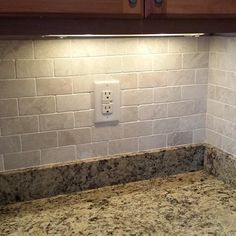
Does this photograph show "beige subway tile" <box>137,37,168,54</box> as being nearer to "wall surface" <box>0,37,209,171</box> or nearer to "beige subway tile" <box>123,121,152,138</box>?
"wall surface" <box>0,37,209,171</box>

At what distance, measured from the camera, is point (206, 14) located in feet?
3.08

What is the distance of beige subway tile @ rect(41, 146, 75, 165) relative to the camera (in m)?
1.24

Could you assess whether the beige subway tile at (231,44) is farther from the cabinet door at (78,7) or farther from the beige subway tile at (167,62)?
the cabinet door at (78,7)

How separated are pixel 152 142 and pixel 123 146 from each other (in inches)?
5.0

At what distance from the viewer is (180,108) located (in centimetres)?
140

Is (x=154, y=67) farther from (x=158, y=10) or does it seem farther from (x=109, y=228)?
(x=109, y=228)

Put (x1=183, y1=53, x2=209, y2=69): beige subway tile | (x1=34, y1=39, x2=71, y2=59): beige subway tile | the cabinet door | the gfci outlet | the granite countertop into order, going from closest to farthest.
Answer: the cabinet door
the granite countertop
(x1=34, y1=39, x2=71, y2=59): beige subway tile
the gfci outlet
(x1=183, y1=53, x2=209, y2=69): beige subway tile

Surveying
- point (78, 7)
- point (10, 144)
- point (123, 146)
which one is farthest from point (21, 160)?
point (78, 7)

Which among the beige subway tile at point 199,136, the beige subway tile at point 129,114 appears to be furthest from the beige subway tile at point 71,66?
the beige subway tile at point 199,136

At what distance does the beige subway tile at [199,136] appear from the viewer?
1.45 metres

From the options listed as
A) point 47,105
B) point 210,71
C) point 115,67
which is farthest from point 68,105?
point 210,71

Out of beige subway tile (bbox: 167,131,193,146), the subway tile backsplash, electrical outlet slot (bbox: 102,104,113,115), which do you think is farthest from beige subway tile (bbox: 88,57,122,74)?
beige subway tile (bbox: 167,131,193,146)

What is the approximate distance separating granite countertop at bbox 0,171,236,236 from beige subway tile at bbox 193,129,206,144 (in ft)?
0.60

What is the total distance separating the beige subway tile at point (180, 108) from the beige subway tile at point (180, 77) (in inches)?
3.3
